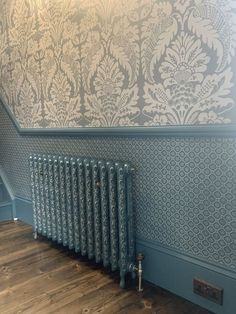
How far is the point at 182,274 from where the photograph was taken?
159 cm

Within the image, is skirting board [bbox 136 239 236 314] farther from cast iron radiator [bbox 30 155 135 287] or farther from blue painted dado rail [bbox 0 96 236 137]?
blue painted dado rail [bbox 0 96 236 137]

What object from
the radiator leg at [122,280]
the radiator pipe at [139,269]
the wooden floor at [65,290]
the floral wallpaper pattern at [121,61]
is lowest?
the wooden floor at [65,290]

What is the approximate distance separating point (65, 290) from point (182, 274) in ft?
2.19

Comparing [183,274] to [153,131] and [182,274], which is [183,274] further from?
[153,131]

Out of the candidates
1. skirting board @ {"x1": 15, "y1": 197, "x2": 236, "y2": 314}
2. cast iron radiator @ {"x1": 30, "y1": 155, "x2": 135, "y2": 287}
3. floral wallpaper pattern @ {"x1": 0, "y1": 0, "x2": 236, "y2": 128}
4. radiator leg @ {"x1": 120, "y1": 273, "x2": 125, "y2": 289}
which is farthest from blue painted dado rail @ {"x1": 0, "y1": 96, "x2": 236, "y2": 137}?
radiator leg @ {"x1": 120, "y1": 273, "x2": 125, "y2": 289}

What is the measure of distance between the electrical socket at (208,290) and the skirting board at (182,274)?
18mm

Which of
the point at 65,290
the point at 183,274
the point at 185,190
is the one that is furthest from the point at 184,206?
the point at 65,290

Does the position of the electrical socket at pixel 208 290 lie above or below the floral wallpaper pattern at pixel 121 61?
below

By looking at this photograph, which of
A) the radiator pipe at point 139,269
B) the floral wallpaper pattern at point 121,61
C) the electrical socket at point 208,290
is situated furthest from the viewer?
the radiator pipe at point 139,269

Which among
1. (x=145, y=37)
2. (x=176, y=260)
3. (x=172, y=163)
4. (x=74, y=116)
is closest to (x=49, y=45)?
(x=74, y=116)

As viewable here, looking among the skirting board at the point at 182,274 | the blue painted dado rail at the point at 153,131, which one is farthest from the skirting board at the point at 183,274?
the blue painted dado rail at the point at 153,131

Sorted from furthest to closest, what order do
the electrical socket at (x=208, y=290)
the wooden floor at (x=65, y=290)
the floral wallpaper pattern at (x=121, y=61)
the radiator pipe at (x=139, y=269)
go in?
the radiator pipe at (x=139, y=269), the wooden floor at (x=65, y=290), the electrical socket at (x=208, y=290), the floral wallpaper pattern at (x=121, y=61)

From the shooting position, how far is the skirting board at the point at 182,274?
1416 mm

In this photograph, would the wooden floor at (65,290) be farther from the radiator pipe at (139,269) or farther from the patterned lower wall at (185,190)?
the patterned lower wall at (185,190)
